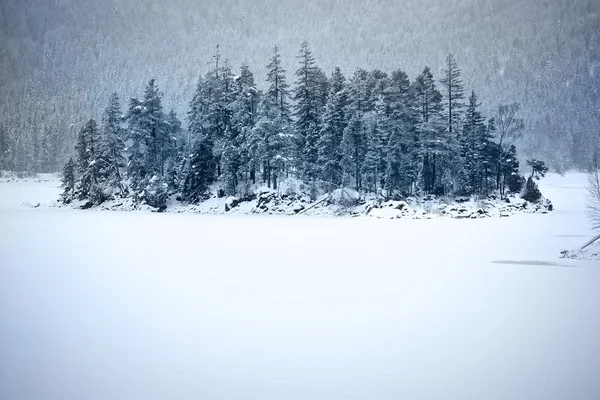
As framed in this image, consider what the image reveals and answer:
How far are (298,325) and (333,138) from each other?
40203 millimetres

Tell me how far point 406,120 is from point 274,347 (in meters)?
45.6

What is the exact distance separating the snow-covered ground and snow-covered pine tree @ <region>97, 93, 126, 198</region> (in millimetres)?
40287

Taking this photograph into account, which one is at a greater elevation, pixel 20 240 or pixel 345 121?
pixel 345 121

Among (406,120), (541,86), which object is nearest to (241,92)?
(406,120)

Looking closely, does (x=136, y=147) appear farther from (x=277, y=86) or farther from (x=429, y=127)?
(x=429, y=127)

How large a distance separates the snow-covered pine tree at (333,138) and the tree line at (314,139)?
12cm

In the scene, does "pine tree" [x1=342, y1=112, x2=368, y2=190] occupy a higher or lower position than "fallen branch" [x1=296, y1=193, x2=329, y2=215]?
higher

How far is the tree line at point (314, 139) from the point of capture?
48406 millimetres

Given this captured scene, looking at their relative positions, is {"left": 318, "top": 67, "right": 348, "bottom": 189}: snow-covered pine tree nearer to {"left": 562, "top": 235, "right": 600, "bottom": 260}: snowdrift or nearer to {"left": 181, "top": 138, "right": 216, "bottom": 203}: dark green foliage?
{"left": 181, "top": 138, "right": 216, "bottom": 203}: dark green foliage

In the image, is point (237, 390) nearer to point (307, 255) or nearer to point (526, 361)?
point (526, 361)

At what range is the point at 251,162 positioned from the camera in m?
50.6

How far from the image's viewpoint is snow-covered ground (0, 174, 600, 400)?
6766 millimetres

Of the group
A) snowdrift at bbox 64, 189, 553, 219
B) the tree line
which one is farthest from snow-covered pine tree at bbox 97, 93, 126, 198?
snowdrift at bbox 64, 189, 553, 219

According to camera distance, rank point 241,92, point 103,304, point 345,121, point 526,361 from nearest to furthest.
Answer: point 526,361 < point 103,304 < point 345,121 < point 241,92
